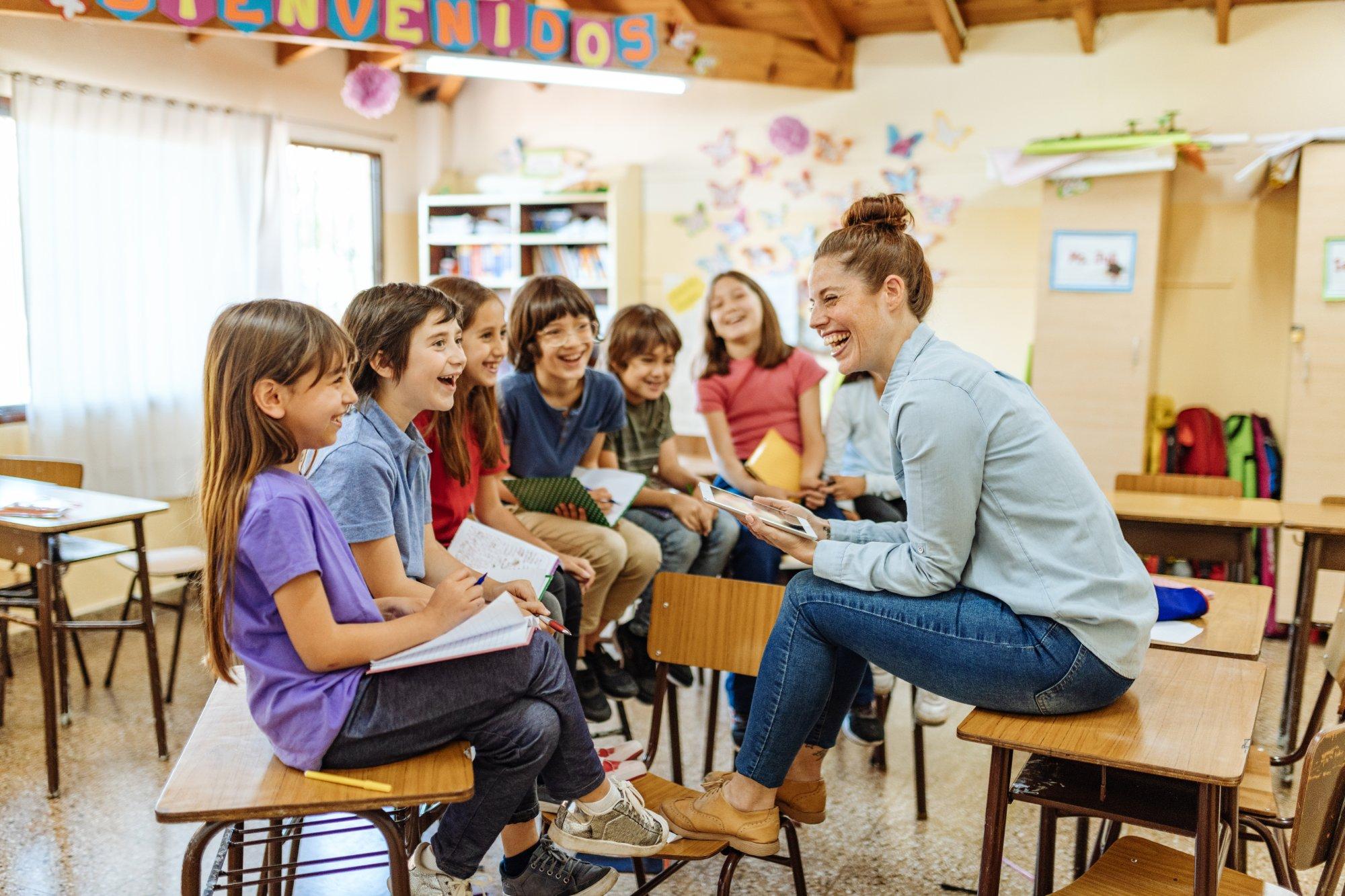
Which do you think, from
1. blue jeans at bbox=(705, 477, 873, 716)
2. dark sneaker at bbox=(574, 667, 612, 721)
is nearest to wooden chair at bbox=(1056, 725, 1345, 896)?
dark sneaker at bbox=(574, 667, 612, 721)

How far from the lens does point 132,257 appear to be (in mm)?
4363

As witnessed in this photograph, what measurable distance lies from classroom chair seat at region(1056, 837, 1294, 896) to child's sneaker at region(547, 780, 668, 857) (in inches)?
25.4

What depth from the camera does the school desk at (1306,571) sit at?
9.16ft

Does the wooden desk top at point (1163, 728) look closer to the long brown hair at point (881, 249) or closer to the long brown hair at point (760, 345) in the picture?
the long brown hair at point (881, 249)

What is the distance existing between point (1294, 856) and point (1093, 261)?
358 cm

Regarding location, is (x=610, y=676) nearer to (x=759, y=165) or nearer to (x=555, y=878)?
(x=555, y=878)

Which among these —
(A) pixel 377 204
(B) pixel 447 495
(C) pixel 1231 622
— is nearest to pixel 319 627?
(B) pixel 447 495

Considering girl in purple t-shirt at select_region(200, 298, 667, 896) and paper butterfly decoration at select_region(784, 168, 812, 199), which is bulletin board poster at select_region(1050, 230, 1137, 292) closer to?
paper butterfly decoration at select_region(784, 168, 812, 199)

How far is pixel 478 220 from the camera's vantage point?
234 inches

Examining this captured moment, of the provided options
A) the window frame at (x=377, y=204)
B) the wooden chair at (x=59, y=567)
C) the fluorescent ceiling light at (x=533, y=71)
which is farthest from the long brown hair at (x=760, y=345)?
the window frame at (x=377, y=204)

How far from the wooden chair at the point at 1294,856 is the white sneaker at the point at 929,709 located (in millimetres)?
935

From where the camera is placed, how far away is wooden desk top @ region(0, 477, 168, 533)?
2.65m

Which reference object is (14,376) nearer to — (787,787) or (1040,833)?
(787,787)

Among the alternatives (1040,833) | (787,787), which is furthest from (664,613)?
(1040,833)
